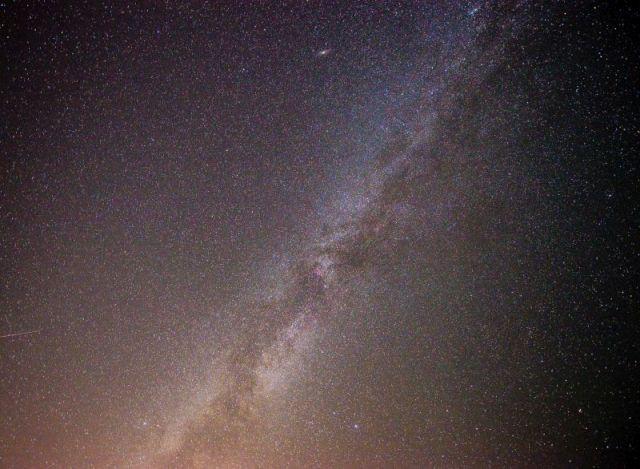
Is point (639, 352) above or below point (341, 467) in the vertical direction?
below

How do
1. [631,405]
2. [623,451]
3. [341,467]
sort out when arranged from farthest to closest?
1. [623,451]
2. [631,405]
3. [341,467]

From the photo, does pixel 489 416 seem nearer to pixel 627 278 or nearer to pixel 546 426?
pixel 546 426

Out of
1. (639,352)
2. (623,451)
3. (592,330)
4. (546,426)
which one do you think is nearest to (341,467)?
(546,426)

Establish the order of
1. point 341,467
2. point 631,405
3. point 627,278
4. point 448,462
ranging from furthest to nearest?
point 448,462 → point 631,405 → point 341,467 → point 627,278

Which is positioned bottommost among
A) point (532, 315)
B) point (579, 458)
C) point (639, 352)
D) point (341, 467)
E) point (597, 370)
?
point (579, 458)

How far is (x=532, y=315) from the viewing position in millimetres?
6582

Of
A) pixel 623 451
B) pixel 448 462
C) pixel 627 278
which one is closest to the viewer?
pixel 627 278

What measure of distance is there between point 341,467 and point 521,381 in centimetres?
510

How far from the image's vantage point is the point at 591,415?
27.9ft

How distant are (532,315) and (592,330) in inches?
62.5

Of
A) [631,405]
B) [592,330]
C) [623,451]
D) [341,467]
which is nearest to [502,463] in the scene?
[623,451]

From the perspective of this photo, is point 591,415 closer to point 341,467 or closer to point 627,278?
point 627,278

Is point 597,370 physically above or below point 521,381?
below

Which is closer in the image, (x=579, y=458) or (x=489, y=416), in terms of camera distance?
(x=489, y=416)
